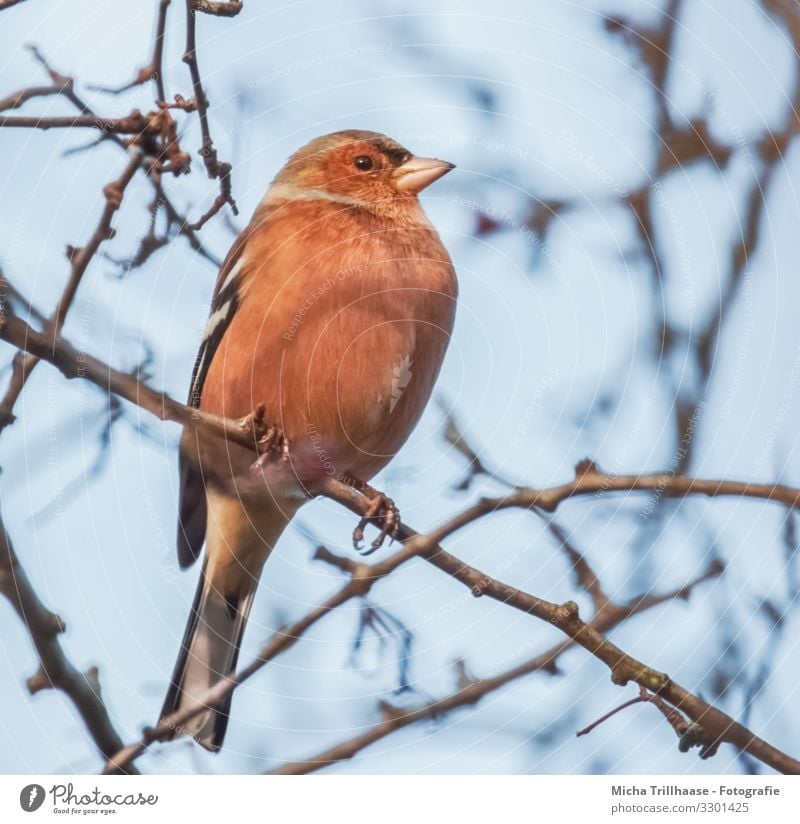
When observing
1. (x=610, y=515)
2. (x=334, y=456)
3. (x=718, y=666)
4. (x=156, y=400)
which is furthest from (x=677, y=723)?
(x=156, y=400)

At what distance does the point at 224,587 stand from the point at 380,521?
0.42 m

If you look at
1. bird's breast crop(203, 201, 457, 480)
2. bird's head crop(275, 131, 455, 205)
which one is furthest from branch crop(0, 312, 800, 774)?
bird's head crop(275, 131, 455, 205)

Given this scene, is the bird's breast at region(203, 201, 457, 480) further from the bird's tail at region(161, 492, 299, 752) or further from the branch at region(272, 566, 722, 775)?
the branch at region(272, 566, 722, 775)

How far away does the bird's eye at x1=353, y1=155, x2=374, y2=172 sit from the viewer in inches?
98.2

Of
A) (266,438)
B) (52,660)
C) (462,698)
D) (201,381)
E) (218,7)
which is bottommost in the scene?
(462,698)

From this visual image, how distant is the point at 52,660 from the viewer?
204cm

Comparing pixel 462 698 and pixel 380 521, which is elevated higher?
pixel 380 521

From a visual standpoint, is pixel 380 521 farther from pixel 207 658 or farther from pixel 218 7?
pixel 218 7

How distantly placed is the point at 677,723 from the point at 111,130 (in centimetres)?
163

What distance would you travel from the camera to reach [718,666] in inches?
85.9

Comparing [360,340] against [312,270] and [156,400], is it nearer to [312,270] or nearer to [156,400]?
[312,270]

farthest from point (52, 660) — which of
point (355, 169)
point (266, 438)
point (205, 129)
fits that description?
point (355, 169)

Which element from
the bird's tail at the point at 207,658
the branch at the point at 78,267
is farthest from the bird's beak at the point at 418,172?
the bird's tail at the point at 207,658

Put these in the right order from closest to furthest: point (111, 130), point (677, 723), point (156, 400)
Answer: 1. point (156, 400)
2. point (677, 723)
3. point (111, 130)
